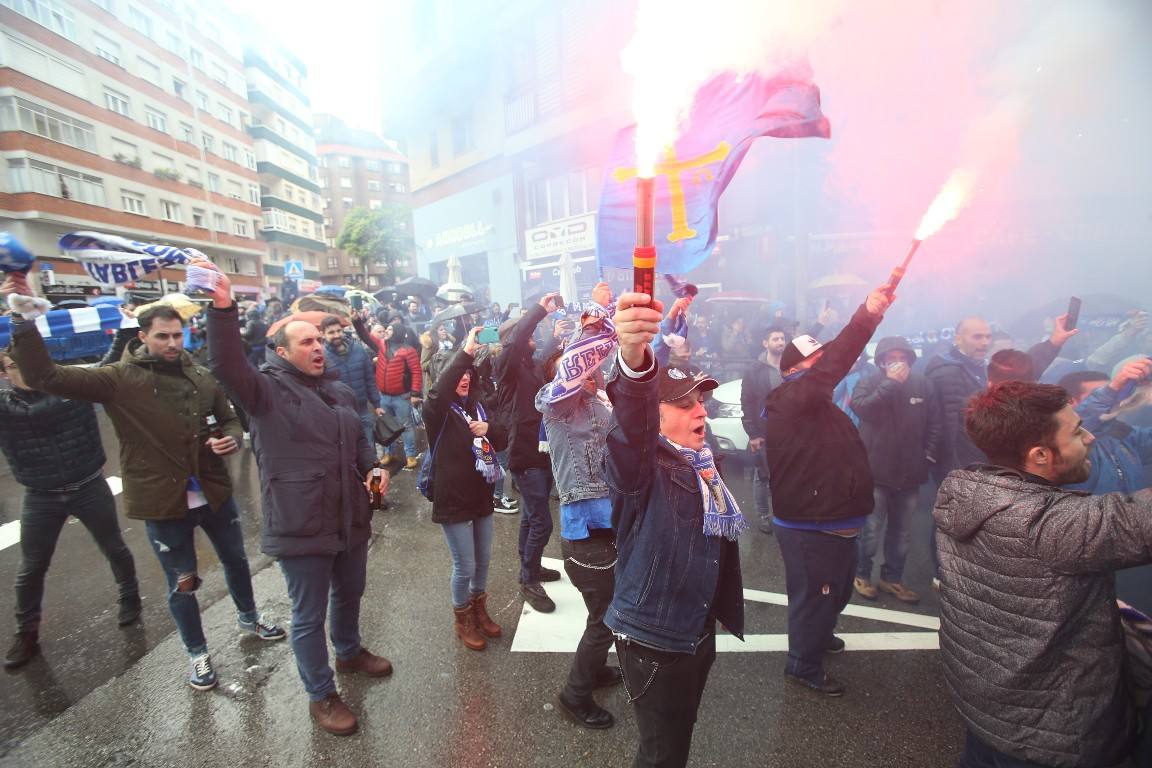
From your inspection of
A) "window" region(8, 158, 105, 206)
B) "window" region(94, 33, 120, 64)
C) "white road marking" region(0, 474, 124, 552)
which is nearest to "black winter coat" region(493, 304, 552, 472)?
"white road marking" region(0, 474, 124, 552)

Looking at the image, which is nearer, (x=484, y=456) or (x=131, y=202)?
(x=484, y=456)

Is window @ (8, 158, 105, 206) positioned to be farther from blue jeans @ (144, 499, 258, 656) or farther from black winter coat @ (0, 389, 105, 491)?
blue jeans @ (144, 499, 258, 656)

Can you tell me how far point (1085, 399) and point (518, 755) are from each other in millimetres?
3853

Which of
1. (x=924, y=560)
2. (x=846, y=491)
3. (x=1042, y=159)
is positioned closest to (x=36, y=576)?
(x=846, y=491)

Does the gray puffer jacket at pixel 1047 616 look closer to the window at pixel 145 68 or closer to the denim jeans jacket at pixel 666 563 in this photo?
the denim jeans jacket at pixel 666 563

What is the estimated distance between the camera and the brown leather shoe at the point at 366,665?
2.96m

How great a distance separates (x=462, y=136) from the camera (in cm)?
2192

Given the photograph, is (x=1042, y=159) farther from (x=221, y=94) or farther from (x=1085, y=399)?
(x=221, y=94)

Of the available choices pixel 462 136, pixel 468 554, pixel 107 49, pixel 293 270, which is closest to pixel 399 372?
pixel 468 554

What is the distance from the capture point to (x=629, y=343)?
1269 mm

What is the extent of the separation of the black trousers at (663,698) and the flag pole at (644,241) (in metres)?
1.29

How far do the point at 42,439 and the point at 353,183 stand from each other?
231 feet

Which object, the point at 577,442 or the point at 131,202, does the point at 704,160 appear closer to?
the point at 577,442

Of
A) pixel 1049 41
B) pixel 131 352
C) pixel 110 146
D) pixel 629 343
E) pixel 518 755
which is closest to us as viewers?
pixel 629 343
